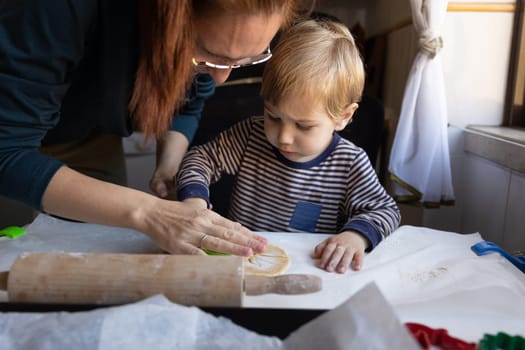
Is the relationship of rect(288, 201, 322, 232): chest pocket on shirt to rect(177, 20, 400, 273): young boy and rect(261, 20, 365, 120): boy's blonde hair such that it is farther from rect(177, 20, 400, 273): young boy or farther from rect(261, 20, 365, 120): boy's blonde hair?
rect(261, 20, 365, 120): boy's blonde hair

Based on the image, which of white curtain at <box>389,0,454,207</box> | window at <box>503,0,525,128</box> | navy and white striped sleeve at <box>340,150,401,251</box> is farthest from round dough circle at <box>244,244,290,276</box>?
window at <box>503,0,525,128</box>

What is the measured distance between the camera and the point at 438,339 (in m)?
0.51

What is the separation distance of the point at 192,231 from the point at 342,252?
0.26 metres

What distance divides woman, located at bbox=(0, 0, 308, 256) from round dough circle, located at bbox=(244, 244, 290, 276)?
5cm

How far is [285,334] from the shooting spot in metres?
0.47

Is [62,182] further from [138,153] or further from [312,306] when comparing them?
[138,153]

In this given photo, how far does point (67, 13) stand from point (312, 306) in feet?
1.83

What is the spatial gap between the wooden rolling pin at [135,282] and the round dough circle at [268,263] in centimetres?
19

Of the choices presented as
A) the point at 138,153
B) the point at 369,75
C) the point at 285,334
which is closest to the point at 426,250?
the point at 285,334

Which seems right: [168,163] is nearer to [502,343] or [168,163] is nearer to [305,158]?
[305,158]

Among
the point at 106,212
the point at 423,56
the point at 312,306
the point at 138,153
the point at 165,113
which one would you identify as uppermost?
the point at 423,56

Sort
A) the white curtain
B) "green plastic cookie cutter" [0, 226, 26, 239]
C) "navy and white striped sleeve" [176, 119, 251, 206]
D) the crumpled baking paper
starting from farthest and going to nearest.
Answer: the white curtain
"navy and white striped sleeve" [176, 119, 251, 206]
"green plastic cookie cutter" [0, 226, 26, 239]
the crumpled baking paper

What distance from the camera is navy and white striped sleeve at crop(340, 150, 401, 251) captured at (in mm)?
896

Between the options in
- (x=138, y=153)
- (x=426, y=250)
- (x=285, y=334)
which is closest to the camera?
(x=285, y=334)
